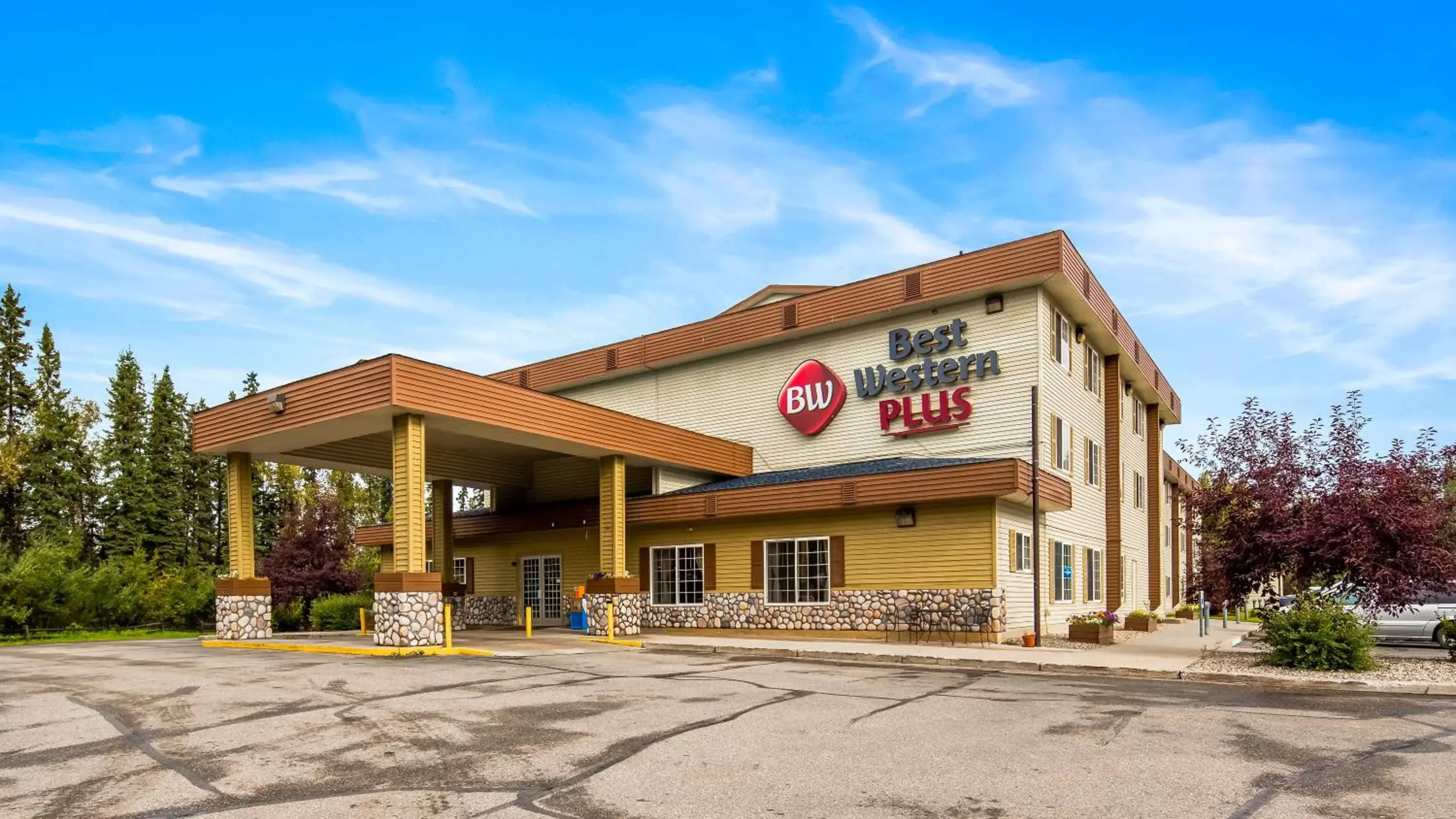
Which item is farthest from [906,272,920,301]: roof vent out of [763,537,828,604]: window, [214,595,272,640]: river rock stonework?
[214,595,272,640]: river rock stonework

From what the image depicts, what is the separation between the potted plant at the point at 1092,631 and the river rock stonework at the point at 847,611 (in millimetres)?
2908

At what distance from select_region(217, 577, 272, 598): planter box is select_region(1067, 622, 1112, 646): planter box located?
19.7 meters

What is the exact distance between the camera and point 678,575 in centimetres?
2767

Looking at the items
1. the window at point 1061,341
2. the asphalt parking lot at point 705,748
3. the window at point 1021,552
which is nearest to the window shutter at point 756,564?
the window at point 1021,552

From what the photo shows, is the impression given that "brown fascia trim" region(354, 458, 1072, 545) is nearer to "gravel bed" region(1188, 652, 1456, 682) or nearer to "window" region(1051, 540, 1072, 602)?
"window" region(1051, 540, 1072, 602)

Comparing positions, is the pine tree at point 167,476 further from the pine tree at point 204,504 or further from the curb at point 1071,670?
the curb at point 1071,670

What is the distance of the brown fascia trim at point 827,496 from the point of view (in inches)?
859

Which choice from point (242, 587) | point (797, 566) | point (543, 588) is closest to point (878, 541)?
point (797, 566)

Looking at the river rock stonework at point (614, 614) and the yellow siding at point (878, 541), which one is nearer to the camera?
the yellow siding at point (878, 541)

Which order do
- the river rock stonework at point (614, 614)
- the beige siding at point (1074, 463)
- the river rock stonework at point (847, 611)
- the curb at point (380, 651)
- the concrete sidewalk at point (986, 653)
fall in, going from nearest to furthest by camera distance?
the concrete sidewalk at point (986, 653)
the curb at point (380, 651)
the river rock stonework at point (847, 611)
the river rock stonework at point (614, 614)
the beige siding at point (1074, 463)

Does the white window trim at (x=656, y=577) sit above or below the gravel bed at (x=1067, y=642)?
above

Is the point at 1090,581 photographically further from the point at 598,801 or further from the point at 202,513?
the point at 202,513

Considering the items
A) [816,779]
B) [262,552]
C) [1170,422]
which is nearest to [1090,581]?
[1170,422]

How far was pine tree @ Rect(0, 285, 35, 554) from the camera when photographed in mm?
49094
